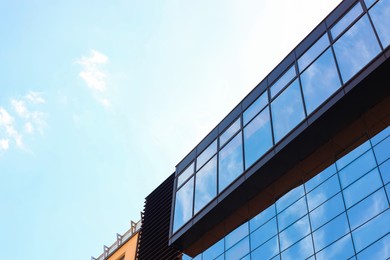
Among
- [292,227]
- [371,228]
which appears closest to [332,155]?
[292,227]

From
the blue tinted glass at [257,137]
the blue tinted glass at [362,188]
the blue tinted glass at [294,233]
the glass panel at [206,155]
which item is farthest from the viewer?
the glass panel at [206,155]

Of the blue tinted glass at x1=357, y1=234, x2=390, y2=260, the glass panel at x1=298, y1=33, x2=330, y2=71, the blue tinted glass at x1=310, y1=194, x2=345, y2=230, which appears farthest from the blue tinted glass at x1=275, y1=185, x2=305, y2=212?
the glass panel at x1=298, y1=33, x2=330, y2=71

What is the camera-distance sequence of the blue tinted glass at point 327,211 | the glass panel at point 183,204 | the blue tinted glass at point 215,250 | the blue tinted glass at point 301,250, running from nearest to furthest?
1. the blue tinted glass at point 327,211
2. the blue tinted glass at point 301,250
3. the blue tinted glass at point 215,250
4. the glass panel at point 183,204

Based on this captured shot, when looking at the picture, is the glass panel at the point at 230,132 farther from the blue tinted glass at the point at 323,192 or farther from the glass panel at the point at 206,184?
the blue tinted glass at the point at 323,192

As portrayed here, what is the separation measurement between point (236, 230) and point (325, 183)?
5906 millimetres

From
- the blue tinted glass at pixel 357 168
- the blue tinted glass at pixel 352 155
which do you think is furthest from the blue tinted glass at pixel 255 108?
the blue tinted glass at pixel 357 168

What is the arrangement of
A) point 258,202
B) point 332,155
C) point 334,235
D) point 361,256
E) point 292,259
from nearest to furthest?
point 361,256 < point 334,235 < point 292,259 < point 332,155 < point 258,202

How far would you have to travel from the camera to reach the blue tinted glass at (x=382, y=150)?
69.3 ft

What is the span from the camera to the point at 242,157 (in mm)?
28312

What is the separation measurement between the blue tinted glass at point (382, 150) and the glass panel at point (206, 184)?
9.65 meters

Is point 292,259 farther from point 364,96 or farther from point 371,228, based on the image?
point 364,96

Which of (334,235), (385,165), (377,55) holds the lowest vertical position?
(334,235)

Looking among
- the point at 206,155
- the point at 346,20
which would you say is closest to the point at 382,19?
the point at 346,20

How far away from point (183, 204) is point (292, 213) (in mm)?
8622
